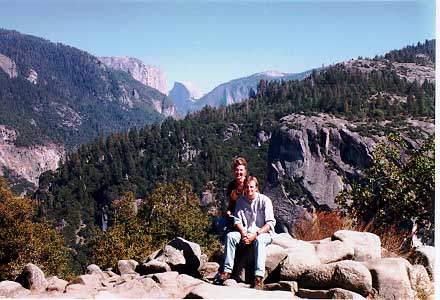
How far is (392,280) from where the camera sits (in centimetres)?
658

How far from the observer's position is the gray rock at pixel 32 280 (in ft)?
24.5

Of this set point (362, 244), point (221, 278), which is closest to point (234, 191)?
point (221, 278)

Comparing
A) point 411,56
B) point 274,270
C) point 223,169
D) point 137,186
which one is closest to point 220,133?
point 223,169

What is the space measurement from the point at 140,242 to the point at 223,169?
99.4 m

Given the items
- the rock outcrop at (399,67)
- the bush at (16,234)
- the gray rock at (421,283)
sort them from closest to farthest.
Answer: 1. the gray rock at (421,283)
2. the bush at (16,234)
3. the rock outcrop at (399,67)

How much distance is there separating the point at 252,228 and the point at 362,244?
A: 1.88 meters

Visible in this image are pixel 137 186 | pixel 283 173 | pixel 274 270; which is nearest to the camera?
pixel 274 270

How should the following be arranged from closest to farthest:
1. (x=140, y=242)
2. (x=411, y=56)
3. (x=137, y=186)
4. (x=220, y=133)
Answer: (x=140, y=242)
(x=137, y=186)
(x=220, y=133)
(x=411, y=56)

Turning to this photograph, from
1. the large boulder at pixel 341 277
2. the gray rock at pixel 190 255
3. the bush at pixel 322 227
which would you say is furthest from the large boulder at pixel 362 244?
the gray rock at pixel 190 255

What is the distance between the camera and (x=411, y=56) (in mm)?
158375

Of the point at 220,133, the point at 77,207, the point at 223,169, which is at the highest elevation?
the point at 220,133

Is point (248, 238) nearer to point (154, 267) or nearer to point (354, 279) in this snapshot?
point (354, 279)

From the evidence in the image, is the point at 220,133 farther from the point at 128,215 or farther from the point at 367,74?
the point at 128,215

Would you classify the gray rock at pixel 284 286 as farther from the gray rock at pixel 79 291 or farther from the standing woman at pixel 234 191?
the gray rock at pixel 79 291
